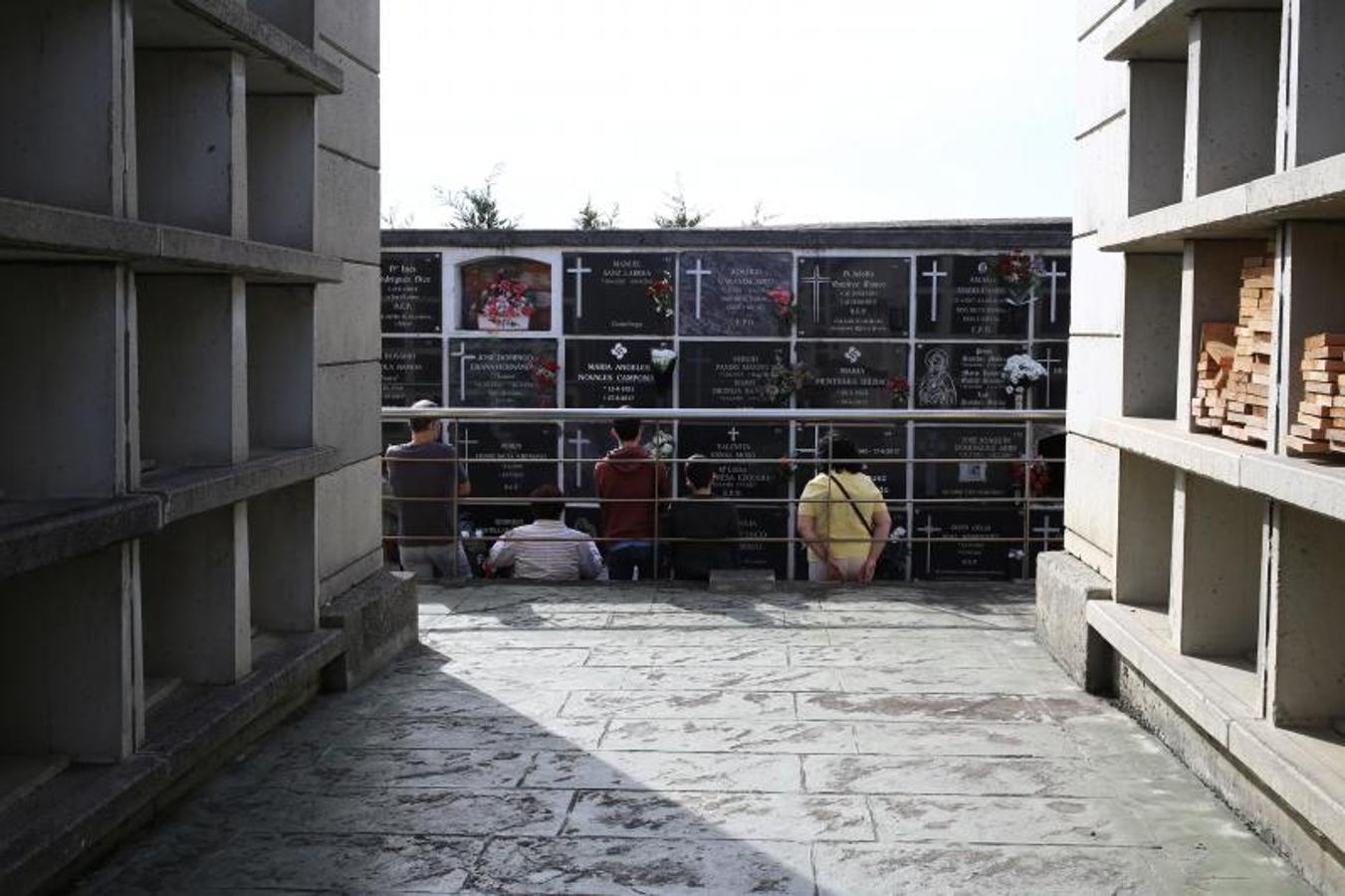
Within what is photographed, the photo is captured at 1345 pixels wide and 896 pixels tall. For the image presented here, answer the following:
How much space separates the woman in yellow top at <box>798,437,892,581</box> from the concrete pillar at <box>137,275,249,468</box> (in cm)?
442

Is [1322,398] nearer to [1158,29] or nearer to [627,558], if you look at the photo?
[1158,29]

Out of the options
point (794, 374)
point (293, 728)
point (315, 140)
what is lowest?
point (293, 728)

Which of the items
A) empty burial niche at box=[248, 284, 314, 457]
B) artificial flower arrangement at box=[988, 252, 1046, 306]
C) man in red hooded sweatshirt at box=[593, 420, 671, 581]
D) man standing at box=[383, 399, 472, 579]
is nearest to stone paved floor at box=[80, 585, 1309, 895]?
empty burial niche at box=[248, 284, 314, 457]

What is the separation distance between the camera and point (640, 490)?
29.6 ft

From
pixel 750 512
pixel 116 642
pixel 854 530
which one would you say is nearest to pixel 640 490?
pixel 854 530

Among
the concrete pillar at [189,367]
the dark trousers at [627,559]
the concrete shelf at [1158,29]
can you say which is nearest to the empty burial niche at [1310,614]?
the concrete shelf at [1158,29]

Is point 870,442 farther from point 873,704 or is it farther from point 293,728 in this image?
point 293,728

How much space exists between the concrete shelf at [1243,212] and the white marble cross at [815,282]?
5.96m

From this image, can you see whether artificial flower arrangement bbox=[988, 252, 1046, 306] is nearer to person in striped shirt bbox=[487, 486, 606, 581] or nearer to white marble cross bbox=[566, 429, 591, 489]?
white marble cross bbox=[566, 429, 591, 489]

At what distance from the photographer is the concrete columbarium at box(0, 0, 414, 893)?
3.70 metres

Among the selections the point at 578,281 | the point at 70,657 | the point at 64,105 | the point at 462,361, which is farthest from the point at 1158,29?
the point at 462,361

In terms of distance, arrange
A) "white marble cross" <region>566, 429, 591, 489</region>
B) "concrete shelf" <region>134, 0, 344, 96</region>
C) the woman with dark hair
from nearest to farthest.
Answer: "concrete shelf" <region>134, 0, 344, 96</region> < the woman with dark hair < "white marble cross" <region>566, 429, 591, 489</region>

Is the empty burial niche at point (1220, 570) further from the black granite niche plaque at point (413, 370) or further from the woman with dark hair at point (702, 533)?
the black granite niche plaque at point (413, 370)

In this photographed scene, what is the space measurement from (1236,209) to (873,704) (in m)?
2.26
